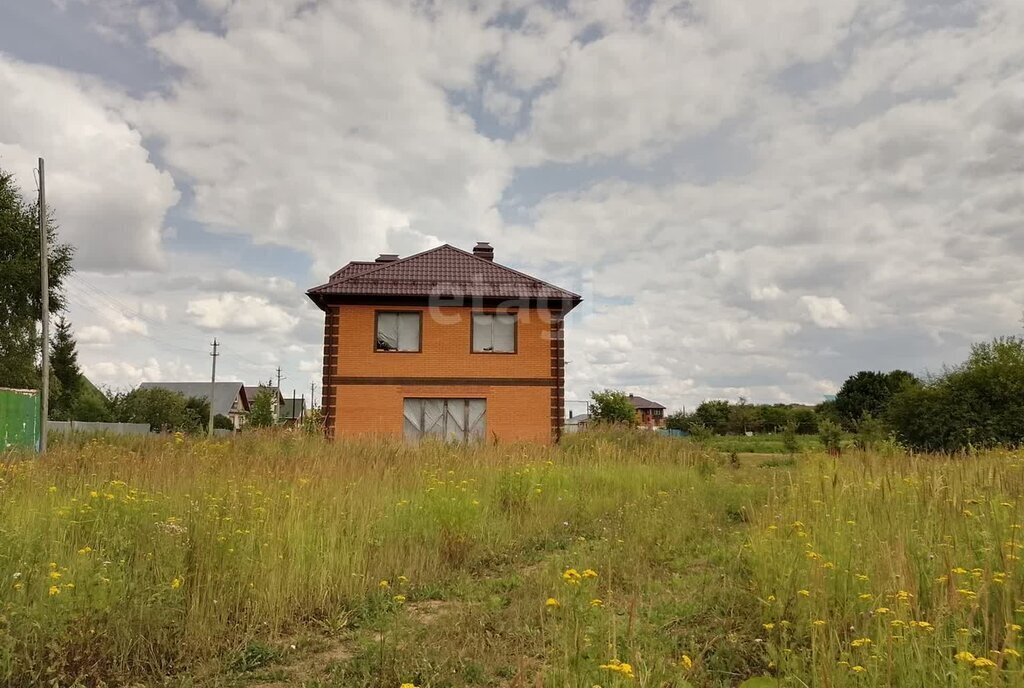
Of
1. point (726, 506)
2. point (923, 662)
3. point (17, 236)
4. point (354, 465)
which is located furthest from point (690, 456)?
point (17, 236)

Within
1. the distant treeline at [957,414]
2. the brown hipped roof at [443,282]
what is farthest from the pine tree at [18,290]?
the distant treeline at [957,414]

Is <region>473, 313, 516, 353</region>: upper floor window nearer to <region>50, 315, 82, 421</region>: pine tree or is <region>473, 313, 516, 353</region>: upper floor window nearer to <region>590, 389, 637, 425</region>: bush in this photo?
<region>590, 389, 637, 425</region>: bush

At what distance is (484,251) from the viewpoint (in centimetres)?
2281

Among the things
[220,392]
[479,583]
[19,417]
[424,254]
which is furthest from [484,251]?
[220,392]


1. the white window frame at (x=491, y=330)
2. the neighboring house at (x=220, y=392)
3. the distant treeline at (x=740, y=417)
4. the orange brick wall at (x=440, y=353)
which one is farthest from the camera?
the neighboring house at (x=220, y=392)

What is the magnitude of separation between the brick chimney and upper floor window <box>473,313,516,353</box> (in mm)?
3923

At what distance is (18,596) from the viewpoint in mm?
3725

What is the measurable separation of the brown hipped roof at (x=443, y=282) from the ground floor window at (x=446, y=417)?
3298 mm

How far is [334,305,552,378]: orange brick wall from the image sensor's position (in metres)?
19.0

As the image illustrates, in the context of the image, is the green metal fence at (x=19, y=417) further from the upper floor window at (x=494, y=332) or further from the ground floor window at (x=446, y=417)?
the upper floor window at (x=494, y=332)

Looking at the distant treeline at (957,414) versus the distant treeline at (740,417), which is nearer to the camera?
the distant treeline at (957,414)

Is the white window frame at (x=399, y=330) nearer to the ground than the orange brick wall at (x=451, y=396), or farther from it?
farther from it

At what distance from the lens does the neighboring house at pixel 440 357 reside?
18797 mm

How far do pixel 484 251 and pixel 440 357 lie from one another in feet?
17.8
